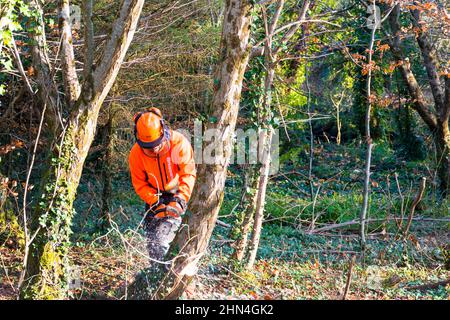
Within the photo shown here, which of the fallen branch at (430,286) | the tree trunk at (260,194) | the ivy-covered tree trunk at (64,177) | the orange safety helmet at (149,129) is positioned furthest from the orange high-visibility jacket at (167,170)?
the fallen branch at (430,286)

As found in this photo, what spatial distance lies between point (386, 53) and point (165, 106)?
8.20 metres

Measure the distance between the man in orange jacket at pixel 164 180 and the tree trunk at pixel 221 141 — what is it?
89cm

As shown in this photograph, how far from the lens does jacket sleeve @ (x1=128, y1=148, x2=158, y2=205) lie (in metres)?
7.97

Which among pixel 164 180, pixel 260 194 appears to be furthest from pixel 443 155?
pixel 164 180

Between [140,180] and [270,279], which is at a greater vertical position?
[140,180]

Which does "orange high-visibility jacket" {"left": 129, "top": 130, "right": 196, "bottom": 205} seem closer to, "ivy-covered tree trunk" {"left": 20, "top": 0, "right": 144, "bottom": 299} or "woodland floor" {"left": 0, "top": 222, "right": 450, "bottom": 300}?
"ivy-covered tree trunk" {"left": 20, "top": 0, "right": 144, "bottom": 299}

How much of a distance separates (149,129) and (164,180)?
33.0 inches

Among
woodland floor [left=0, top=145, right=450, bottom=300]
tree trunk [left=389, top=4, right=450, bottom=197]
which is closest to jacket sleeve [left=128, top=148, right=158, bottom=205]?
woodland floor [left=0, top=145, right=450, bottom=300]

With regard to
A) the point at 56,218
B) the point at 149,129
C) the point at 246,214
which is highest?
the point at 149,129

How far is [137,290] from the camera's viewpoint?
7070mm

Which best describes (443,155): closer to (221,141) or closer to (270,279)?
(270,279)

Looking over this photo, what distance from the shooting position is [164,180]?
8.00 m
